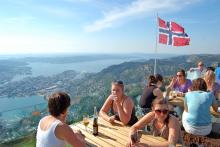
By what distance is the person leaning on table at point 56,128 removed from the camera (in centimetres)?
243

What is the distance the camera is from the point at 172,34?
30.9 feet

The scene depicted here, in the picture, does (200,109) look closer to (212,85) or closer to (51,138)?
(51,138)

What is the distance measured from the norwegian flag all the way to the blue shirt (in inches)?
237

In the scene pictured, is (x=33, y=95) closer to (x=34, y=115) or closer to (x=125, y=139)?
(x=34, y=115)

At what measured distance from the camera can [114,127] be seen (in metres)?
3.86

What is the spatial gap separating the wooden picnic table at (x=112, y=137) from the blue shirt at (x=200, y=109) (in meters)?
→ 0.82

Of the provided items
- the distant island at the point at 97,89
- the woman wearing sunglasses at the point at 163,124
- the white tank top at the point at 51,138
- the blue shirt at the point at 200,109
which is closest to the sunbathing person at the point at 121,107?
the woman wearing sunglasses at the point at 163,124

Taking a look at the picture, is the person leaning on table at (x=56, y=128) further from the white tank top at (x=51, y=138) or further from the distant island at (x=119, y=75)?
the distant island at (x=119, y=75)

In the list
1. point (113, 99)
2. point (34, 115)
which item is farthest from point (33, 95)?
point (113, 99)

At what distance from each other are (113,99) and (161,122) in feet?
4.71

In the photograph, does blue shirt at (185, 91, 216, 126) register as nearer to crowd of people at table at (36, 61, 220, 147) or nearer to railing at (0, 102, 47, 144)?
crowd of people at table at (36, 61, 220, 147)

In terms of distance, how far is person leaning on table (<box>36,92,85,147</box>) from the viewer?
2434mm

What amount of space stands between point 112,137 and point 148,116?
614mm

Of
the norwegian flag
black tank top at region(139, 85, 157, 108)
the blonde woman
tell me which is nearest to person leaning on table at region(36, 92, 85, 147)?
black tank top at region(139, 85, 157, 108)
